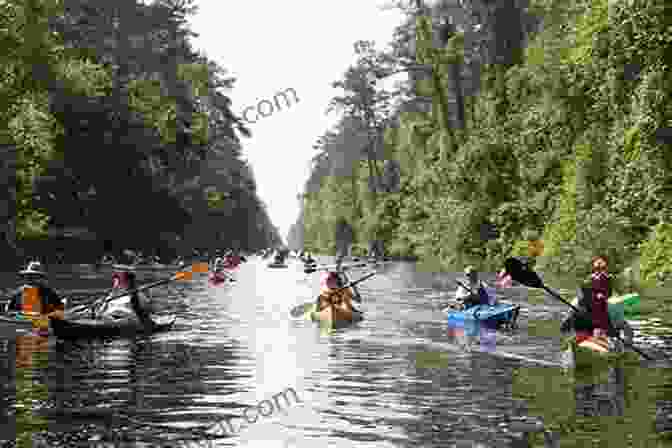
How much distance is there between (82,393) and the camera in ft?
47.1

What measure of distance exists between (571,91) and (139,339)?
1057 inches

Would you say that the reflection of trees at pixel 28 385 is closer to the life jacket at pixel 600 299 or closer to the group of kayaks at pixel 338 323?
the group of kayaks at pixel 338 323

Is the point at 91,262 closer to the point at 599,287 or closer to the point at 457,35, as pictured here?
the point at 457,35

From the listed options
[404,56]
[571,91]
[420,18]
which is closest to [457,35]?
[420,18]

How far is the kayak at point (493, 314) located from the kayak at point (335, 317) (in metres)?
3.00

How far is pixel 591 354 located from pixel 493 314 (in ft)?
23.3

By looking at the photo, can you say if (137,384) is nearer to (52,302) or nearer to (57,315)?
(57,315)

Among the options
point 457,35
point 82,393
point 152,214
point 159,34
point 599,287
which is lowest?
point 82,393

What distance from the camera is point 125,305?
23312mm

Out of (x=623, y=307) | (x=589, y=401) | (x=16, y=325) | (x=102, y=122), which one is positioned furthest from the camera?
(x=102, y=122)

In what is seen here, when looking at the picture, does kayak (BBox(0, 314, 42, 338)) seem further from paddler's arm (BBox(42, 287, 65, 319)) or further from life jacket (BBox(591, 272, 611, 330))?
life jacket (BBox(591, 272, 611, 330))

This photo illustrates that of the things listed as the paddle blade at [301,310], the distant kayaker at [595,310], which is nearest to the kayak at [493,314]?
the paddle blade at [301,310]

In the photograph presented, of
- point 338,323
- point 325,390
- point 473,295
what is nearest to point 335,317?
point 338,323

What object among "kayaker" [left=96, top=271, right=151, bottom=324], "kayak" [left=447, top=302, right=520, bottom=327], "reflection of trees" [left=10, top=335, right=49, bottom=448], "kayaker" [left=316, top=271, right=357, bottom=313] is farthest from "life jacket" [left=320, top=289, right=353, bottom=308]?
"reflection of trees" [left=10, top=335, right=49, bottom=448]
